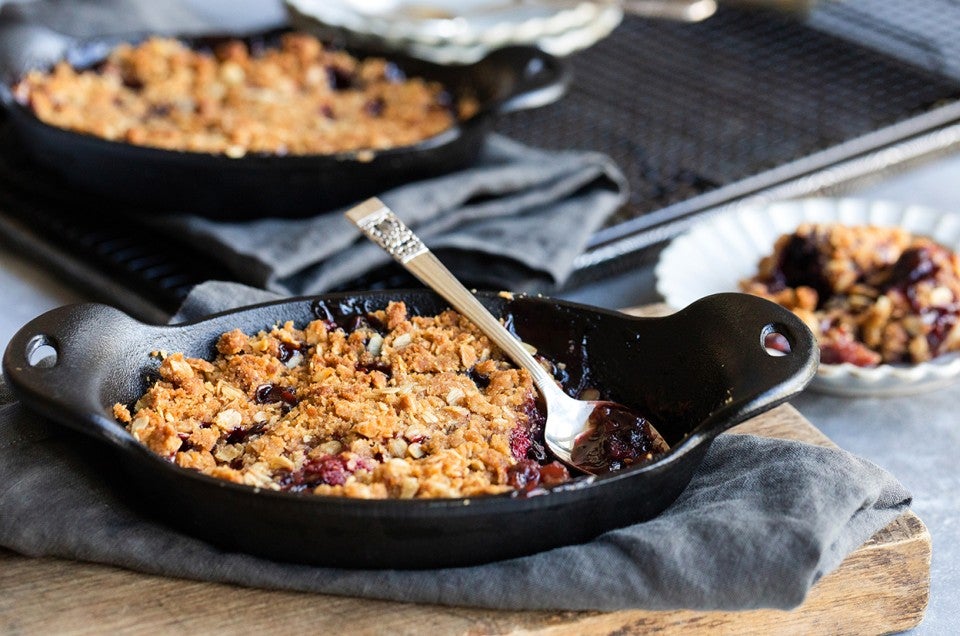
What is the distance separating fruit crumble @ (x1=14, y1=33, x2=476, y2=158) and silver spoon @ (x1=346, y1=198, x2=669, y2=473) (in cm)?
49

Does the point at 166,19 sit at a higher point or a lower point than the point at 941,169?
higher

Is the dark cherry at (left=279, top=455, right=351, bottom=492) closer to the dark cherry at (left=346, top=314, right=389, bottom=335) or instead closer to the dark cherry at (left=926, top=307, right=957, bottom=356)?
the dark cherry at (left=346, top=314, right=389, bottom=335)

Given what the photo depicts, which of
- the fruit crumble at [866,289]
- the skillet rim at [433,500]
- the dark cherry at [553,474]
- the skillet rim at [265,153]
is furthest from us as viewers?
the skillet rim at [265,153]

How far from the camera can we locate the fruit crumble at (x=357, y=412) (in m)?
1.03

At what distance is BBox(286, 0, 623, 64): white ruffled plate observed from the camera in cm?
239

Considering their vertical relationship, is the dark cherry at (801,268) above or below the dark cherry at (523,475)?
below

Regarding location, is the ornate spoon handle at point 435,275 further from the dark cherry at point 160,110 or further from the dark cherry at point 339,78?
the dark cherry at point 339,78

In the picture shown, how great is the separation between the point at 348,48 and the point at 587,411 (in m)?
1.29

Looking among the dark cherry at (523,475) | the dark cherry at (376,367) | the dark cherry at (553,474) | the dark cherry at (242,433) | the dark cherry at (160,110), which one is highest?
the dark cherry at (242,433)

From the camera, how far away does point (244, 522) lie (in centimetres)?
100

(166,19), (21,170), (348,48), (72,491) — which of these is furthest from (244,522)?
(166,19)

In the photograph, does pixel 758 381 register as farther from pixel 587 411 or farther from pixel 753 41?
pixel 753 41

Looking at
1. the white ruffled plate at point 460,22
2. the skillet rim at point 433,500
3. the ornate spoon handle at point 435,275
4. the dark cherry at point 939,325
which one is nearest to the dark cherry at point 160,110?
the white ruffled plate at point 460,22

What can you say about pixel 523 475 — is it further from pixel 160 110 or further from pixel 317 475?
pixel 160 110
